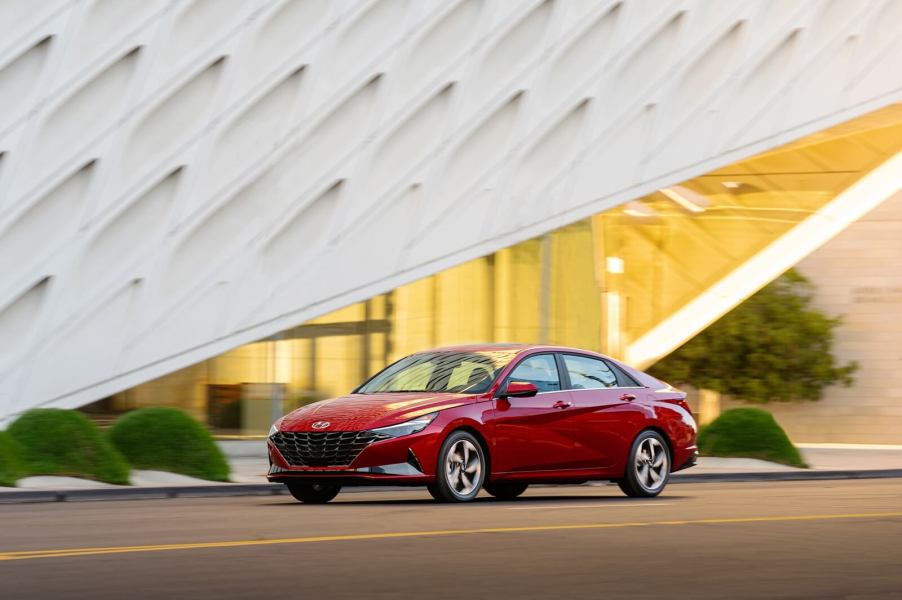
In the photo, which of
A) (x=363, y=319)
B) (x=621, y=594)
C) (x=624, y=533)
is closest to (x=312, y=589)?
(x=621, y=594)

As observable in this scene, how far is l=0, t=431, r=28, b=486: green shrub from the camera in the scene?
57.6ft

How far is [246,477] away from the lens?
20812 millimetres

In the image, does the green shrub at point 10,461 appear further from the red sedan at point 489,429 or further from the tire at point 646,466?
the tire at point 646,466

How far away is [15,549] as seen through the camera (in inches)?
406

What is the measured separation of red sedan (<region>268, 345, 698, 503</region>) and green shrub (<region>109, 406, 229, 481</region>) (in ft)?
12.9

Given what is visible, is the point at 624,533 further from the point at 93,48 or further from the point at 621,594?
the point at 93,48

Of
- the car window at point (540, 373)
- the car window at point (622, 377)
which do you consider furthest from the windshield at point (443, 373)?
the car window at point (622, 377)

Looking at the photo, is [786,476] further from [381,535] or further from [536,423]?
[381,535]

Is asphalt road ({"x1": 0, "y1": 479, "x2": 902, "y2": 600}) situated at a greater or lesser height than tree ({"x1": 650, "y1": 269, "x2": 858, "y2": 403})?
lesser

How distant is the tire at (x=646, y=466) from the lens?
651 inches

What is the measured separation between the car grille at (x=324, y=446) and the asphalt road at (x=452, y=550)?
1.35ft

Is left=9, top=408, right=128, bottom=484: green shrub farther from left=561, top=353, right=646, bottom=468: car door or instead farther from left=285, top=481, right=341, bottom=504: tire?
left=561, top=353, right=646, bottom=468: car door

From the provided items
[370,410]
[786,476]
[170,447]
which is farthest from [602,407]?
[786,476]

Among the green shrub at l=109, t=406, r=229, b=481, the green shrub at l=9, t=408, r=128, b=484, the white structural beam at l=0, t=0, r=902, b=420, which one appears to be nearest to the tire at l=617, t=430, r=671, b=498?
the green shrub at l=109, t=406, r=229, b=481
